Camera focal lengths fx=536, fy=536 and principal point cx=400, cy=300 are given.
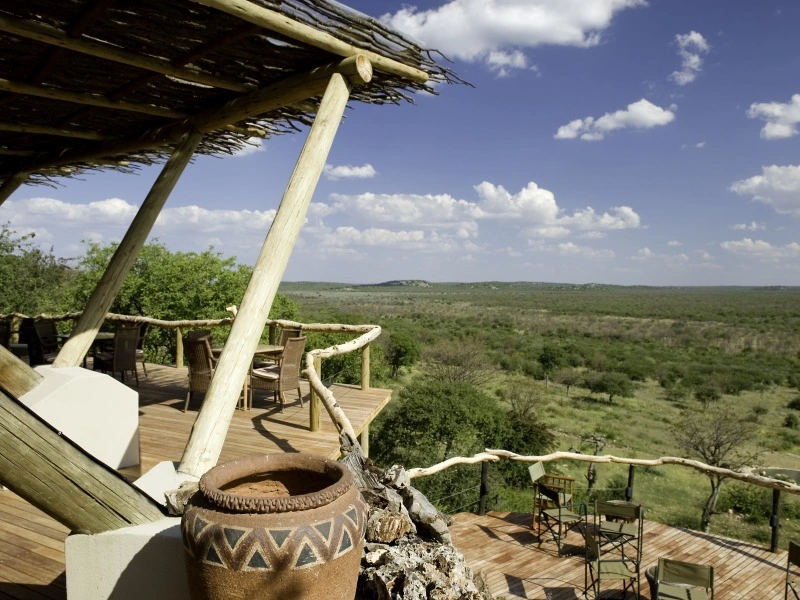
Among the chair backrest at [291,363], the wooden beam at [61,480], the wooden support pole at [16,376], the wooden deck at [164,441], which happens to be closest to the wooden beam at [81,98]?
the wooden support pole at [16,376]

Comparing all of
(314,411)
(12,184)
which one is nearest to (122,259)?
(314,411)

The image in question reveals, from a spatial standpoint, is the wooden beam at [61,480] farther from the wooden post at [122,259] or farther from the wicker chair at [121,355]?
the wicker chair at [121,355]

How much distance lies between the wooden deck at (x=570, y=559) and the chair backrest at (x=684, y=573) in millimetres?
836

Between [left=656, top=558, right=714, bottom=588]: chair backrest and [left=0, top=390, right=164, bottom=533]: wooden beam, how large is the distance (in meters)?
4.75

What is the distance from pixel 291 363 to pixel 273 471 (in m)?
4.13

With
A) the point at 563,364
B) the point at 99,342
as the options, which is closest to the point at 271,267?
the point at 99,342

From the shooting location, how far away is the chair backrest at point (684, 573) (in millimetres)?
4918

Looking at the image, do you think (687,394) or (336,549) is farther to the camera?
(687,394)

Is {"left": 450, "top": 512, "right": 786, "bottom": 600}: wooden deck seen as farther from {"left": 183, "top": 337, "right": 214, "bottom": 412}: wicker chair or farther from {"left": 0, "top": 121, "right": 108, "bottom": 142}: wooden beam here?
{"left": 0, "top": 121, "right": 108, "bottom": 142}: wooden beam

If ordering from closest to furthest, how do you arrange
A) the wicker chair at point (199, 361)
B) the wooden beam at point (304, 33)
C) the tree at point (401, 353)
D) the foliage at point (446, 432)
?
1. the wooden beam at point (304, 33)
2. the wicker chair at point (199, 361)
3. the foliage at point (446, 432)
4. the tree at point (401, 353)

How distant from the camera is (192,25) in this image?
3871mm

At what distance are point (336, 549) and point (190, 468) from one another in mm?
1822

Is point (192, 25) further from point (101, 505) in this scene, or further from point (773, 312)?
point (773, 312)

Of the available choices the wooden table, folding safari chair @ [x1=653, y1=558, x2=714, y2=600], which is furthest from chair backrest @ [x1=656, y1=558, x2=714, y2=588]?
the wooden table
